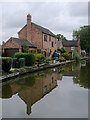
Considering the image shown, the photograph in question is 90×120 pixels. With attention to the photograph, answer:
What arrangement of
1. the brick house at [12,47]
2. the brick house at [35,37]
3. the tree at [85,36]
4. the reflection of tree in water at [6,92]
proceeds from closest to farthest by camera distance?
the reflection of tree in water at [6,92]
the brick house at [12,47]
the brick house at [35,37]
the tree at [85,36]

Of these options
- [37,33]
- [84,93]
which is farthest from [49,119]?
[37,33]

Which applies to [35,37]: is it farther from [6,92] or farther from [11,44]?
[6,92]

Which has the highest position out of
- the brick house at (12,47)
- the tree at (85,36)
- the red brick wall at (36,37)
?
the tree at (85,36)

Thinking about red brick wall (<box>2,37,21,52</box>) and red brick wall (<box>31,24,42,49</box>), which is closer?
red brick wall (<box>2,37,21,52</box>)

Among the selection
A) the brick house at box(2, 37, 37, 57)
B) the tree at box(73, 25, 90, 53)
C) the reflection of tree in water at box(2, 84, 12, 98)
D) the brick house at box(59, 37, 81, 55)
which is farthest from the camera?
the tree at box(73, 25, 90, 53)

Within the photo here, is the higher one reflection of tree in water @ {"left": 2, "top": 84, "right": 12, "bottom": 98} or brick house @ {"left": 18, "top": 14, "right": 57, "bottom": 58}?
brick house @ {"left": 18, "top": 14, "right": 57, "bottom": 58}

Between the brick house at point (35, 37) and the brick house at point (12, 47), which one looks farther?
the brick house at point (35, 37)

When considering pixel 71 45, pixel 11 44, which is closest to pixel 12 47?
pixel 11 44

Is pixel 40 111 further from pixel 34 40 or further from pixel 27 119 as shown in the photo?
pixel 34 40

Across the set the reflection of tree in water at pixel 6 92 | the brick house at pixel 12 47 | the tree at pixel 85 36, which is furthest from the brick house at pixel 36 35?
the tree at pixel 85 36

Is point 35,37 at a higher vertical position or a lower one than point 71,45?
lower

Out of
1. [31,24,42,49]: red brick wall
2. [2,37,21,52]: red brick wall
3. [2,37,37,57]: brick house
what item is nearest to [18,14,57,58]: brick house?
[31,24,42,49]: red brick wall

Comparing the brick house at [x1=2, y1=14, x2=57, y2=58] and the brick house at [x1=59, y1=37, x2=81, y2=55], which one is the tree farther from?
the brick house at [x1=2, y1=14, x2=57, y2=58]

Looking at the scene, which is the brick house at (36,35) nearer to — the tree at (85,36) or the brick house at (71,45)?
the brick house at (71,45)
